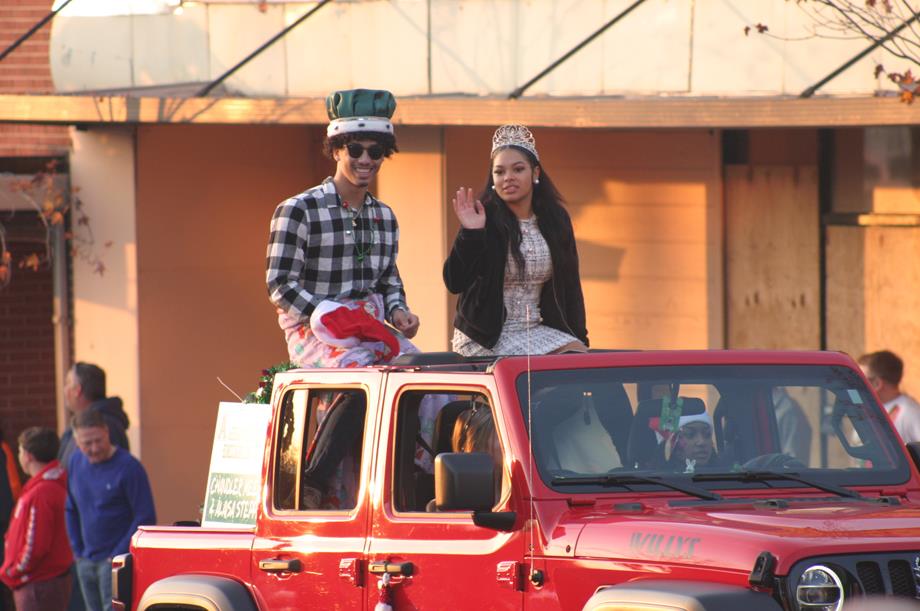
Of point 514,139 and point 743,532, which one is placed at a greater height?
point 514,139

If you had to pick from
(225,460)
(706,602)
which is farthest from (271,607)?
(706,602)

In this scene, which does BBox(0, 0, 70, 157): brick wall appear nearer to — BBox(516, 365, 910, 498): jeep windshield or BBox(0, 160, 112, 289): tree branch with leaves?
BBox(0, 160, 112, 289): tree branch with leaves

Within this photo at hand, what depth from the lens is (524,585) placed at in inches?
227

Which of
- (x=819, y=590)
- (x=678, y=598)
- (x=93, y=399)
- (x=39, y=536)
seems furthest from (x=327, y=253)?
(x=93, y=399)

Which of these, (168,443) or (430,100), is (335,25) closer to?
(430,100)

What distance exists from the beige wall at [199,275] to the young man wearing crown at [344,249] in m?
6.98

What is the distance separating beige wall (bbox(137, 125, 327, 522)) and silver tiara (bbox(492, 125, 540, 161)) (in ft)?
24.2

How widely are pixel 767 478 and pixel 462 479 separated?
105cm

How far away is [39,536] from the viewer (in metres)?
11.0

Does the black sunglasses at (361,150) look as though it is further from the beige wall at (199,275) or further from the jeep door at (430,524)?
the beige wall at (199,275)

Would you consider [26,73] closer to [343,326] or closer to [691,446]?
[343,326]

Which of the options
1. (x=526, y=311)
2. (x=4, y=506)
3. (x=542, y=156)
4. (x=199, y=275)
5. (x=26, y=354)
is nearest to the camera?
(x=526, y=311)

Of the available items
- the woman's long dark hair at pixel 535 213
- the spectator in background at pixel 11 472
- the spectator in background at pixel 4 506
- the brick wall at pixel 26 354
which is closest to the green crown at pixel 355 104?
the woman's long dark hair at pixel 535 213

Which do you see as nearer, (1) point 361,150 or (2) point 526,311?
(2) point 526,311
